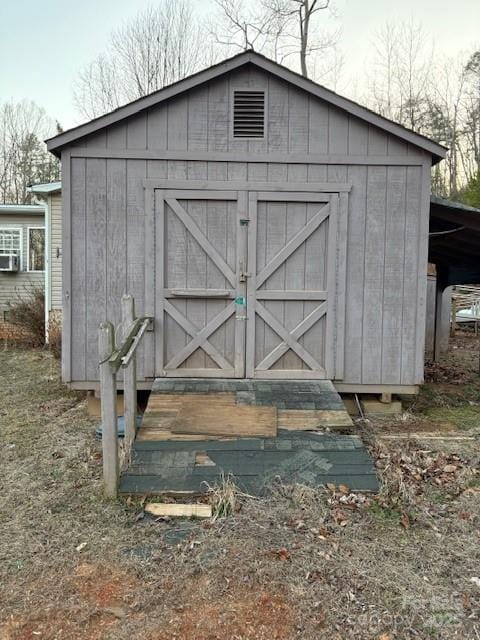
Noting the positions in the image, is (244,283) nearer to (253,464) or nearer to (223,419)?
(223,419)

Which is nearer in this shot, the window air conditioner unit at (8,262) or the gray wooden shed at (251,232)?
the gray wooden shed at (251,232)

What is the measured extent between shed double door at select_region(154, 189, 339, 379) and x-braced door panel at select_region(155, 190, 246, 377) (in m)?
0.01

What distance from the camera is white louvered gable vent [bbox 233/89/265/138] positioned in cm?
519

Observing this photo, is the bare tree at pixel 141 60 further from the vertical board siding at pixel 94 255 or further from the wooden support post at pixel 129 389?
the wooden support post at pixel 129 389

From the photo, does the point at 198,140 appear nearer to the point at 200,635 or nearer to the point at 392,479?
the point at 392,479

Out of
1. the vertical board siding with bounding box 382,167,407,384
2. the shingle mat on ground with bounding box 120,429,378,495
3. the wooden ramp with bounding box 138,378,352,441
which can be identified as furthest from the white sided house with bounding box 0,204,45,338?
the shingle mat on ground with bounding box 120,429,378,495

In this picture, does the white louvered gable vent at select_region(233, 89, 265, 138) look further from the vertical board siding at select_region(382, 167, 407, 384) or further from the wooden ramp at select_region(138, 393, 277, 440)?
the wooden ramp at select_region(138, 393, 277, 440)

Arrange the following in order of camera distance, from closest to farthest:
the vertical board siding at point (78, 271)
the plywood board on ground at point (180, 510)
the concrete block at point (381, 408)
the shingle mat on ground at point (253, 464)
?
the plywood board on ground at point (180, 510)
the shingle mat on ground at point (253, 464)
the vertical board siding at point (78, 271)
the concrete block at point (381, 408)

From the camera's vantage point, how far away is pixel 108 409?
3273mm

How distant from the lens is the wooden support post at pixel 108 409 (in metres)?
3.26

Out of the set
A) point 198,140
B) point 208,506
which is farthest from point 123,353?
point 198,140

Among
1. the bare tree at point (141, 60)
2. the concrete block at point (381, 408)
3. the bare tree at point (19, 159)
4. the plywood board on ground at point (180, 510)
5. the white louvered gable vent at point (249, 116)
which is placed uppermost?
the bare tree at point (141, 60)

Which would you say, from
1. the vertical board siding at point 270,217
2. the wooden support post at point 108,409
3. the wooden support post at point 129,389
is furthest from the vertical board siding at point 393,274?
the wooden support post at point 108,409

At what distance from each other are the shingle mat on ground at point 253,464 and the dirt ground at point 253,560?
0.13 m
